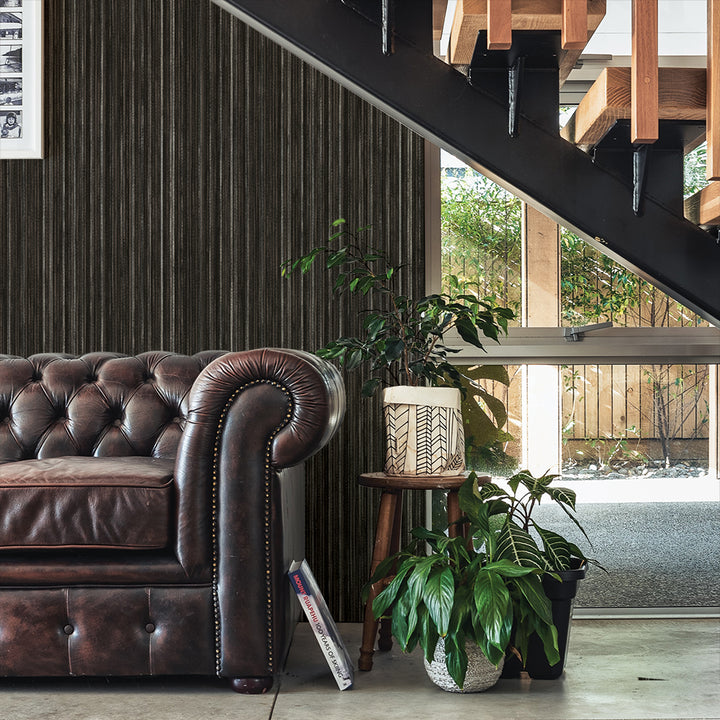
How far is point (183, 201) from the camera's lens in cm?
300

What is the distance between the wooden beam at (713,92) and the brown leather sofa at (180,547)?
3.09 ft

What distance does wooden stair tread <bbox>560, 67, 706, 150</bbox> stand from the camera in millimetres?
1558

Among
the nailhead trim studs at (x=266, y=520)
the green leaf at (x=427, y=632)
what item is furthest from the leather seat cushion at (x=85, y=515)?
the green leaf at (x=427, y=632)

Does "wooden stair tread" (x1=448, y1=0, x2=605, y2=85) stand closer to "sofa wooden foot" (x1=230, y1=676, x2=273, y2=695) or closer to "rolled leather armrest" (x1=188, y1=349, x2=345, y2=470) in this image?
"rolled leather armrest" (x1=188, y1=349, x2=345, y2=470)

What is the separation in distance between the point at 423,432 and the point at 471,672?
0.63 meters

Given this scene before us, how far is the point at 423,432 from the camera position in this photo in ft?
7.53

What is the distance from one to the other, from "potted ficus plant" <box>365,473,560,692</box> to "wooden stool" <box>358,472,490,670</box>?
0.17 m

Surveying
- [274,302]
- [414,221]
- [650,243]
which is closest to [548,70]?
[650,243]

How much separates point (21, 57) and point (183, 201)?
2.62ft

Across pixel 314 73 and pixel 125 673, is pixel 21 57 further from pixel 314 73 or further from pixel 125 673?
Answer: pixel 125 673

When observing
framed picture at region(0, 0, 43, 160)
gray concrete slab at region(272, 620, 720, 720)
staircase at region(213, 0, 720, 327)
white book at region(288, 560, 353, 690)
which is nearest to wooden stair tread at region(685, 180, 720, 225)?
staircase at region(213, 0, 720, 327)

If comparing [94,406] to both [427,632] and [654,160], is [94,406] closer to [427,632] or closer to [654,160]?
[427,632]

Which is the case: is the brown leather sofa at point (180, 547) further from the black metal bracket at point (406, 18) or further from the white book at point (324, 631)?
the black metal bracket at point (406, 18)

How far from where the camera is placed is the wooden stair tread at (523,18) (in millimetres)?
1486
